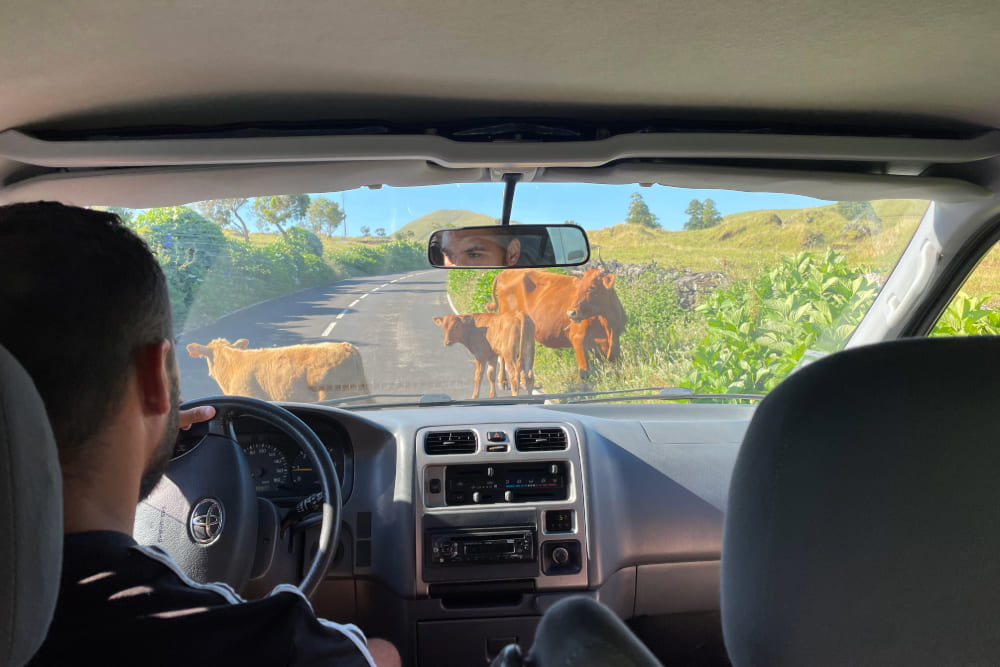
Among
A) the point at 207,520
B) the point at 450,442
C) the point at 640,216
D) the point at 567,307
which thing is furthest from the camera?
the point at 640,216

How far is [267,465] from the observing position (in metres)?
3.10

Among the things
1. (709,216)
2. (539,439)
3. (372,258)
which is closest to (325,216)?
(372,258)

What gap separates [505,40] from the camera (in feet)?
6.79

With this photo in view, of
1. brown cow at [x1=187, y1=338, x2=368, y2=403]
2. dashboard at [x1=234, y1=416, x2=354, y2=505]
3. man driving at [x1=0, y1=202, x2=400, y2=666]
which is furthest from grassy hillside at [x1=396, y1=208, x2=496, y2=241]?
man driving at [x1=0, y1=202, x2=400, y2=666]

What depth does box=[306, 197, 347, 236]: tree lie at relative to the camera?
399cm

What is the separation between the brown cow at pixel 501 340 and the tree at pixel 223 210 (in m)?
1.40

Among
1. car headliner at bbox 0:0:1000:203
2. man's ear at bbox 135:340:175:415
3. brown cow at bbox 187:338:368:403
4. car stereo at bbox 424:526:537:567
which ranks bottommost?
car stereo at bbox 424:526:537:567

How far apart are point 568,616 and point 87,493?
0.93 meters

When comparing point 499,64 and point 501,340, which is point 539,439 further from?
point 499,64

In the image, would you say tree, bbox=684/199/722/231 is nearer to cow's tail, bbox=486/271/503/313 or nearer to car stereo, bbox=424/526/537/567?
cow's tail, bbox=486/271/503/313

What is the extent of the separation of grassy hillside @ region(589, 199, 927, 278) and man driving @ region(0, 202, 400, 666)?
2795 millimetres

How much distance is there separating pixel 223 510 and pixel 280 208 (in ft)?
5.88

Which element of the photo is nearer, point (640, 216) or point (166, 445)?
point (166, 445)

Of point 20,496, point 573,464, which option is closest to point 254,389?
point 573,464
